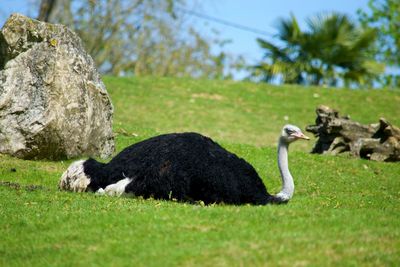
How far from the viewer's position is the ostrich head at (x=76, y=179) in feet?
37.3

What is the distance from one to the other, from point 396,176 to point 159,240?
10.5 m

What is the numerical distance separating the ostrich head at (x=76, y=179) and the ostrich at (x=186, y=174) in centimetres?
11

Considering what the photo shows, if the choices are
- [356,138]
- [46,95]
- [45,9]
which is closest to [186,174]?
[46,95]

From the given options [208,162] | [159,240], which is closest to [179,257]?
→ [159,240]

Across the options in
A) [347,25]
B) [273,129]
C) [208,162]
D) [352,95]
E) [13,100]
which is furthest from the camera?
[347,25]

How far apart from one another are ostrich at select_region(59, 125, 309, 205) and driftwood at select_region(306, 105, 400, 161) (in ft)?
30.8

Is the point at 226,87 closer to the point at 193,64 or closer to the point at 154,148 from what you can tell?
the point at 193,64

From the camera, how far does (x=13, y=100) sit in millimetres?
15258

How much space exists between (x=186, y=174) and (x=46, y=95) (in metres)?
5.78

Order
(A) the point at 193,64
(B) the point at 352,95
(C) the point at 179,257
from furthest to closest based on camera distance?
(A) the point at 193,64, (B) the point at 352,95, (C) the point at 179,257

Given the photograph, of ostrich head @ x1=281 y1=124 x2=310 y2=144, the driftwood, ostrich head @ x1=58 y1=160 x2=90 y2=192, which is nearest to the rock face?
ostrich head @ x1=58 y1=160 x2=90 y2=192

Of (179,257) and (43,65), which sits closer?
(179,257)

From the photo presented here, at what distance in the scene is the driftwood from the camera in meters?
19.8

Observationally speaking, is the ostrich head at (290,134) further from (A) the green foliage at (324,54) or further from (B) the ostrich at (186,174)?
(A) the green foliage at (324,54)
